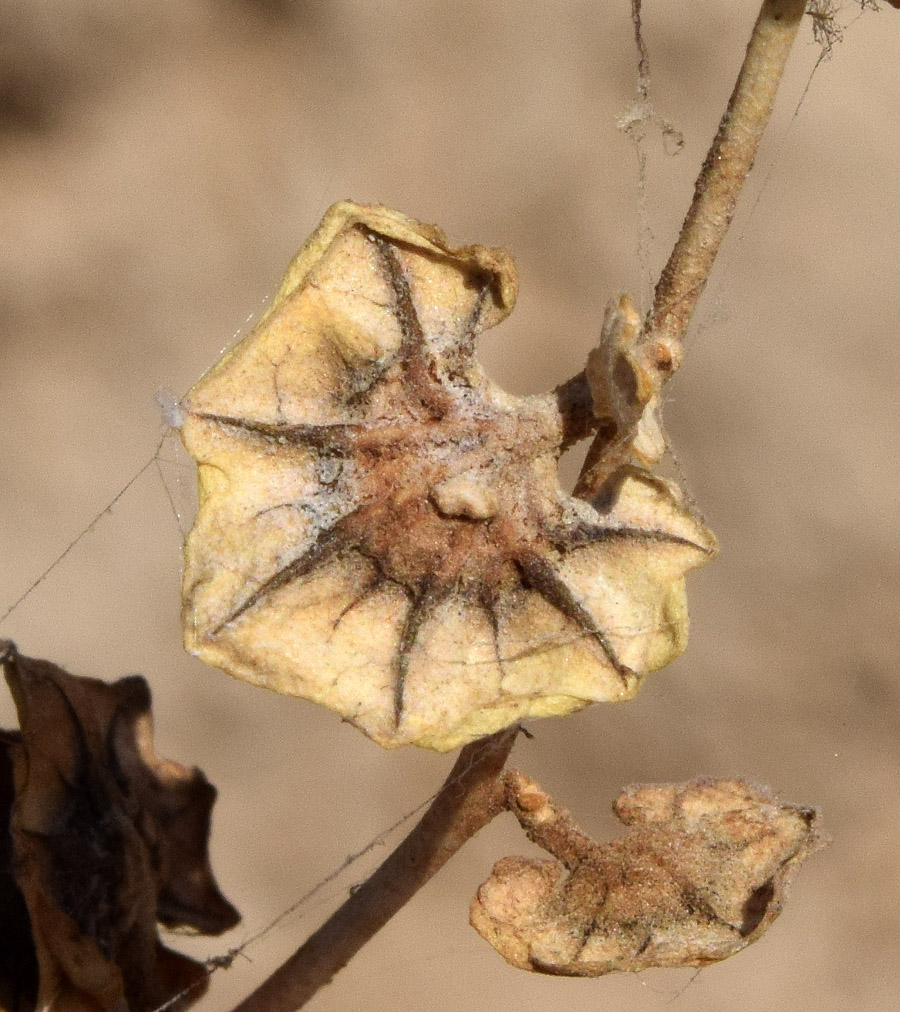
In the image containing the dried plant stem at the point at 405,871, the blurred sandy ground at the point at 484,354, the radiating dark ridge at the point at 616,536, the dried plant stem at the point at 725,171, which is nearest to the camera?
the dried plant stem at the point at 725,171

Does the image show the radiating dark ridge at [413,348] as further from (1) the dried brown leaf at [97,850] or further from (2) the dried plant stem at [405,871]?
(1) the dried brown leaf at [97,850]

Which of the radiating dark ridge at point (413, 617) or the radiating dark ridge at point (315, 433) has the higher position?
the radiating dark ridge at point (315, 433)

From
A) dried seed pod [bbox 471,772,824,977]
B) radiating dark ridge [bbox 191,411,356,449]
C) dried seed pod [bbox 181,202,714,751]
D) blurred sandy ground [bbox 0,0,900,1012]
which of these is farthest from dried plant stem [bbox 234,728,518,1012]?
blurred sandy ground [bbox 0,0,900,1012]

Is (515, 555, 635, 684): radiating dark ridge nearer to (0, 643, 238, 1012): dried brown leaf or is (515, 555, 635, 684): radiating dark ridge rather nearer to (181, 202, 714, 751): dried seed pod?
(181, 202, 714, 751): dried seed pod

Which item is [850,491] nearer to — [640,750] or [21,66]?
[640,750]

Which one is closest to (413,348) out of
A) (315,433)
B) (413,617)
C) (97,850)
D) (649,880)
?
(315,433)

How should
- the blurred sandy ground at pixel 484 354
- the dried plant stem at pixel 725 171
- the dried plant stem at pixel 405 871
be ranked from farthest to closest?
the blurred sandy ground at pixel 484 354, the dried plant stem at pixel 405 871, the dried plant stem at pixel 725 171

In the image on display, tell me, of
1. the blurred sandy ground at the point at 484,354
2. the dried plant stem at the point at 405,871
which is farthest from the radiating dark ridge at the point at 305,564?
the blurred sandy ground at the point at 484,354
